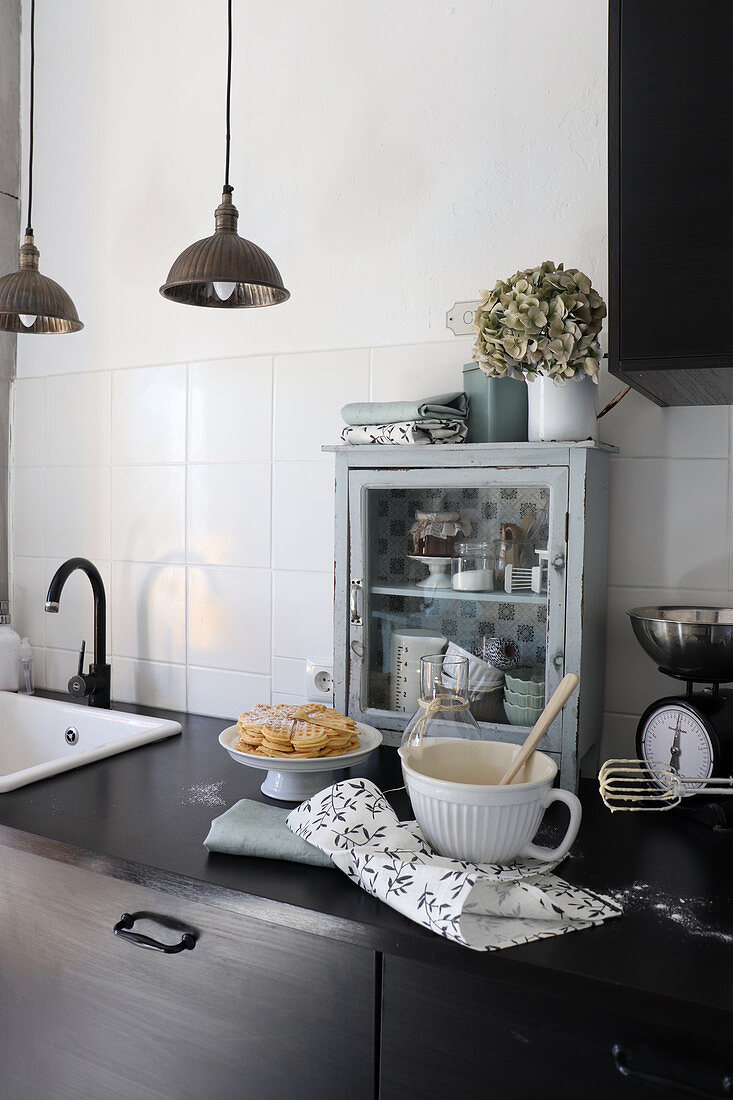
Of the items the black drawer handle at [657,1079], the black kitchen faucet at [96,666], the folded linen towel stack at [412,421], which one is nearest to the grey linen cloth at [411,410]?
the folded linen towel stack at [412,421]

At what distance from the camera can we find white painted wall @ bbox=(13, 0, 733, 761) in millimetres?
1499

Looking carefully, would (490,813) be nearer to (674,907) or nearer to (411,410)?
(674,907)

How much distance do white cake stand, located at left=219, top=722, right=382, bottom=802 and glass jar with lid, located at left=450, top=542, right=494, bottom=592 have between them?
0.95 feet

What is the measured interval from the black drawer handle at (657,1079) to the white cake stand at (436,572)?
742mm

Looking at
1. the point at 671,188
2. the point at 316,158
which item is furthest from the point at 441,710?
the point at 316,158

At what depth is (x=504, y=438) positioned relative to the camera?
1428mm

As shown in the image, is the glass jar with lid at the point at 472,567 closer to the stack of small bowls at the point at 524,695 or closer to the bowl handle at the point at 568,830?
the stack of small bowls at the point at 524,695

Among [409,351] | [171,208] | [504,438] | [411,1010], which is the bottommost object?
[411,1010]

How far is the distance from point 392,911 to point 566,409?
781 mm

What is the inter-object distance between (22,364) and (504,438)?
4.50 ft

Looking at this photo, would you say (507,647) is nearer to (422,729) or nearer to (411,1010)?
(422,729)

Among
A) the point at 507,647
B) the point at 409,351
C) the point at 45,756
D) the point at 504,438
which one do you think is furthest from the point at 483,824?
the point at 45,756

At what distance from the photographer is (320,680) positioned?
1.72m

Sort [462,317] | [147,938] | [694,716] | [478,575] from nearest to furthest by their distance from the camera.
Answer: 1. [147,938]
2. [694,716]
3. [478,575]
4. [462,317]
